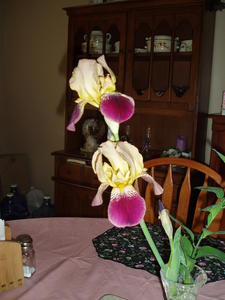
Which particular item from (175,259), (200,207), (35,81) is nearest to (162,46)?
(200,207)

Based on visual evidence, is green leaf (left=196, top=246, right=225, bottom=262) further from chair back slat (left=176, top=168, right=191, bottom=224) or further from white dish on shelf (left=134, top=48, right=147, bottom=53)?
white dish on shelf (left=134, top=48, right=147, bottom=53)

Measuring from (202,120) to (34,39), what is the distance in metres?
1.75

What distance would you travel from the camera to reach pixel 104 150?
590 mm

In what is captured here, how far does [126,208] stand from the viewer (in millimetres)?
576

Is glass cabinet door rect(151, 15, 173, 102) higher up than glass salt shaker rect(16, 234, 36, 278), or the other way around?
glass cabinet door rect(151, 15, 173, 102)

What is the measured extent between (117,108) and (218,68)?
185cm

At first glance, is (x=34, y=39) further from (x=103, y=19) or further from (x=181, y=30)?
(x=181, y=30)

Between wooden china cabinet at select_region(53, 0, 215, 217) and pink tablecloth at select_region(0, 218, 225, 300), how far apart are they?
1.18m

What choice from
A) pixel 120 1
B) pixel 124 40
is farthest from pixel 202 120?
pixel 120 1

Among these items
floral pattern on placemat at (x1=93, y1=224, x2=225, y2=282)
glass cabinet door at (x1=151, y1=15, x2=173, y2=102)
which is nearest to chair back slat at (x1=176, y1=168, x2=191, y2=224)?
floral pattern on placemat at (x1=93, y1=224, x2=225, y2=282)

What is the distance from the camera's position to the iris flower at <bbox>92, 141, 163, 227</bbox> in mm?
573

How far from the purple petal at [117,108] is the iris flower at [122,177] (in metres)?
0.05

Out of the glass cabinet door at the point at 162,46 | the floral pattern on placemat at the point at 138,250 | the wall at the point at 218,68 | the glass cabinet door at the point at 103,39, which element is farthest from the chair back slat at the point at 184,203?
the glass cabinet door at the point at 103,39

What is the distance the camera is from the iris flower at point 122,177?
573 mm
